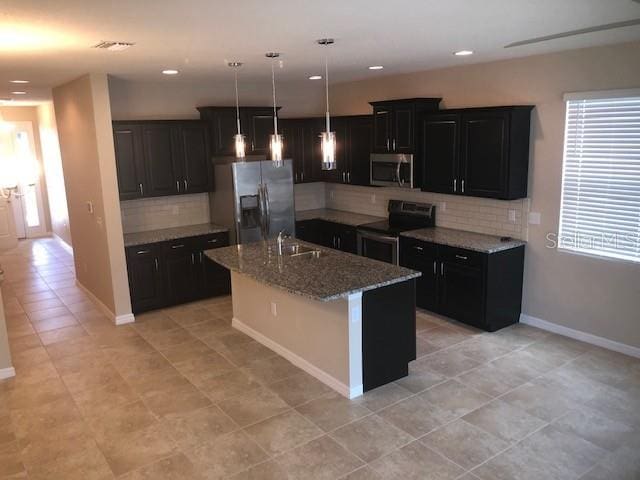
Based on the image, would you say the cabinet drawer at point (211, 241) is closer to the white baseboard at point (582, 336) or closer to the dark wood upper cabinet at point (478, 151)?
the dark wood upper cabinet at point (478, 151)

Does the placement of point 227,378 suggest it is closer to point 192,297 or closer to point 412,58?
point 192,297

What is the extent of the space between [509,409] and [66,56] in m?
4.56

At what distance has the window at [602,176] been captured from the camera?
15.1ft

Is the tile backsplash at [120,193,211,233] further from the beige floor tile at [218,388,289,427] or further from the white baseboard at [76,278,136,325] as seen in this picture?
the beige floor tile at [218,388,289,427]

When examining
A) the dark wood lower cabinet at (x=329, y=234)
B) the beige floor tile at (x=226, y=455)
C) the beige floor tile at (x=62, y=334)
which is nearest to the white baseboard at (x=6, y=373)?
the beige floor tile at (x=62, y=334)

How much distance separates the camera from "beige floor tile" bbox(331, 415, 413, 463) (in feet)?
11.5

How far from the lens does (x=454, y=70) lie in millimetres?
5988

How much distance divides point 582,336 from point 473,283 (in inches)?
45.9

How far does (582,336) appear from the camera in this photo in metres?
5.17

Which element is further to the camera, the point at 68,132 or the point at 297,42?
the point at 68,132

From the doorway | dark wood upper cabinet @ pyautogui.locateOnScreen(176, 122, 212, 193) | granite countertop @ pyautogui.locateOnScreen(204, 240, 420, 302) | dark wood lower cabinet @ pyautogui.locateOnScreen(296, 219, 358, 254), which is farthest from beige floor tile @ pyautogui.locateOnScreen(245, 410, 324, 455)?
the doorway

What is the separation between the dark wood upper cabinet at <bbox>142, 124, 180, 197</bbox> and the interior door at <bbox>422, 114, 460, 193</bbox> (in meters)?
3.14

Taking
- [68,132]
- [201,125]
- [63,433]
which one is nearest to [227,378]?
[63,433]

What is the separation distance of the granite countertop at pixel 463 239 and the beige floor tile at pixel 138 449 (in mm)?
3417
